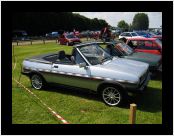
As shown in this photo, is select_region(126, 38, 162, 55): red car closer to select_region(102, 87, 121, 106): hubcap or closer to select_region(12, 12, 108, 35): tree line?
select_region(102, 87, 121, 106): hubcap

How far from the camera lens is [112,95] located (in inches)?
263

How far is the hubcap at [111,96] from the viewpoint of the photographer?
6605 mm

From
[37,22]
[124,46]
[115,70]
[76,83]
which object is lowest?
[76,83]

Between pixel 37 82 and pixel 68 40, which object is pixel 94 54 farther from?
pixel 68 40

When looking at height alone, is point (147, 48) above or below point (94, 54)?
above

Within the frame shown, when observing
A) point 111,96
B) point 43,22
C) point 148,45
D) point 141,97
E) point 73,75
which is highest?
point 43,22

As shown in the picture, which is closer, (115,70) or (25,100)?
(115,70)

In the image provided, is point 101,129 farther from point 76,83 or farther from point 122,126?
point 76,83

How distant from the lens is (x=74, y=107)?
22.1 feet

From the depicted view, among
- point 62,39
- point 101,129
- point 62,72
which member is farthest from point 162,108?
point 62,39

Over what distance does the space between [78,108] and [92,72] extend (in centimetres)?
111

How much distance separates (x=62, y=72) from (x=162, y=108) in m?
3.19

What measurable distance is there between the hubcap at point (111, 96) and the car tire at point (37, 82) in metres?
2.51

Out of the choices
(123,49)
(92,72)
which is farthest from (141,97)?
(123,49)
